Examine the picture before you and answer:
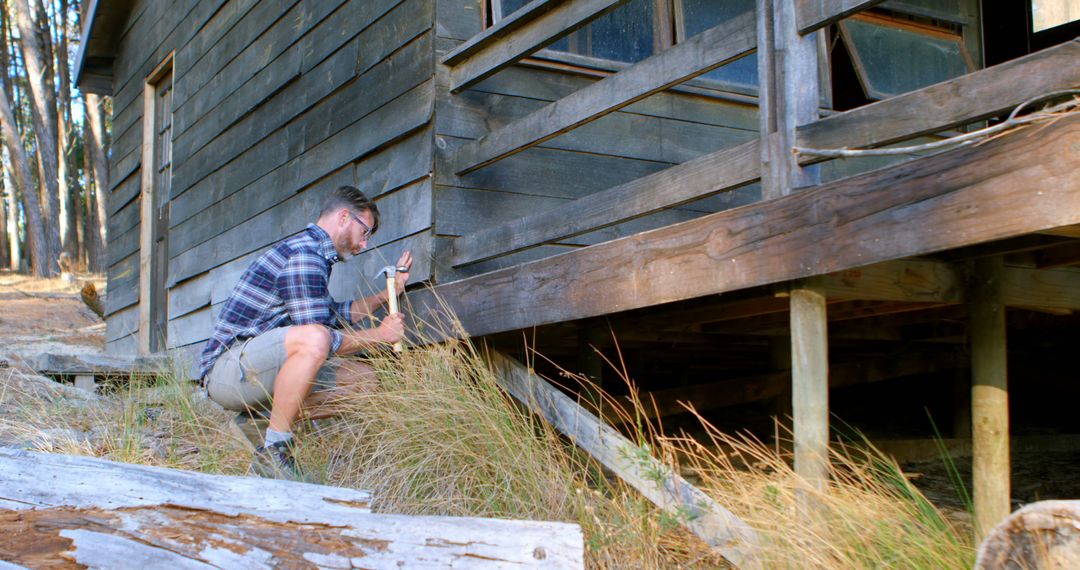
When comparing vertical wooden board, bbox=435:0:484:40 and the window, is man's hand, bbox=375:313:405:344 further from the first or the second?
the window

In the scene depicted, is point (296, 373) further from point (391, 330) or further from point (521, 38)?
point (521, 38)

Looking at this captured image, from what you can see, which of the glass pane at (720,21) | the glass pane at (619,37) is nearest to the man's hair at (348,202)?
the glass pane at (619,37)

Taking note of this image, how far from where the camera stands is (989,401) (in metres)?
3.47

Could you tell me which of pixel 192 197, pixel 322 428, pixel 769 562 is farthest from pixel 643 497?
pixel 192 197

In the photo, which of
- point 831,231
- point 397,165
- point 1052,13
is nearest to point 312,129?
point 397,165

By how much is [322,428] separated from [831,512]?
2.45m

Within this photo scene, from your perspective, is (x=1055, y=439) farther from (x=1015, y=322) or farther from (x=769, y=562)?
(x=769, y=562)

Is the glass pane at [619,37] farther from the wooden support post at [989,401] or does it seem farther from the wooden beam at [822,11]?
the wooden support post at [989,401]

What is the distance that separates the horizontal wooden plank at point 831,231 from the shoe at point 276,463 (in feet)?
3.55

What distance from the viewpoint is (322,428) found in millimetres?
4586

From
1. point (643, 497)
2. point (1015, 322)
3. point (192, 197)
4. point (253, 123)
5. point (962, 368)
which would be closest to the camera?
point (643, 497)

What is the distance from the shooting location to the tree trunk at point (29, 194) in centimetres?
2027

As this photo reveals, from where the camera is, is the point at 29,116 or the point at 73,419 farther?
the point at 29,116

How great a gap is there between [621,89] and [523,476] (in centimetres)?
154
